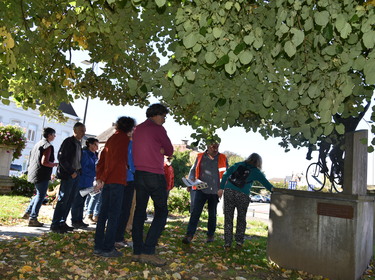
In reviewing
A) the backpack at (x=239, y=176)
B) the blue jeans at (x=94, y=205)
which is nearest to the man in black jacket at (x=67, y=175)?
the blue jeans at (x=94, y=205)

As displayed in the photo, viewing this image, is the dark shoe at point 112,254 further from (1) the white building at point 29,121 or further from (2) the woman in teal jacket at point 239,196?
(1) the white building at point 29,121

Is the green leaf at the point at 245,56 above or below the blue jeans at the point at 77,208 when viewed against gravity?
above

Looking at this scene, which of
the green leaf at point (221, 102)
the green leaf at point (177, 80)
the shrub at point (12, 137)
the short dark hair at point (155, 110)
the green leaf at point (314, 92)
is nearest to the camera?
the green leaf at point (177, 80)

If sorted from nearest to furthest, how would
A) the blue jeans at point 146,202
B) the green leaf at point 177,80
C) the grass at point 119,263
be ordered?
1. the green leaf at point 177,80
2. the grass at point 119,263
3. the blue jeans at point 146,202

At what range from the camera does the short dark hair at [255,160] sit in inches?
254

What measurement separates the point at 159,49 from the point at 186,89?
2.55 metres

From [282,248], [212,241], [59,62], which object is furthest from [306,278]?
[59,62]

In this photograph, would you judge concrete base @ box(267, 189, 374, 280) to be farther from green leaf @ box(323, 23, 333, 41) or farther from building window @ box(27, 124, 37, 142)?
building window @ box(27, 124, 37, 142)

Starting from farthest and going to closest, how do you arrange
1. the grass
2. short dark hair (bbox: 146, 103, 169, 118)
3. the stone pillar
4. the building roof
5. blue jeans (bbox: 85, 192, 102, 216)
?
the building roof
blue jeans (bbox: 85, 192, 102, 216)
the stone pillar
short dark hair (bbox: 146, 103, 169, 118)
the grass

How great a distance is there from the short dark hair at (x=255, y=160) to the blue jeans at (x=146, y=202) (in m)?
2.41

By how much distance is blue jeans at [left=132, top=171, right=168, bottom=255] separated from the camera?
14.9 feet

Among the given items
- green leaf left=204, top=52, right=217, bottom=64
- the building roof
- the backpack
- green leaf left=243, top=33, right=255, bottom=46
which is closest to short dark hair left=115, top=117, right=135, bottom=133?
the backpack

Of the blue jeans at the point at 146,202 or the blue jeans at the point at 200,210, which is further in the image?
the blue jeans at the point at 200,210

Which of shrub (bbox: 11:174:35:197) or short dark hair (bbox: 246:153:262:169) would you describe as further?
shrub (bbox: 11:174:35:197)
